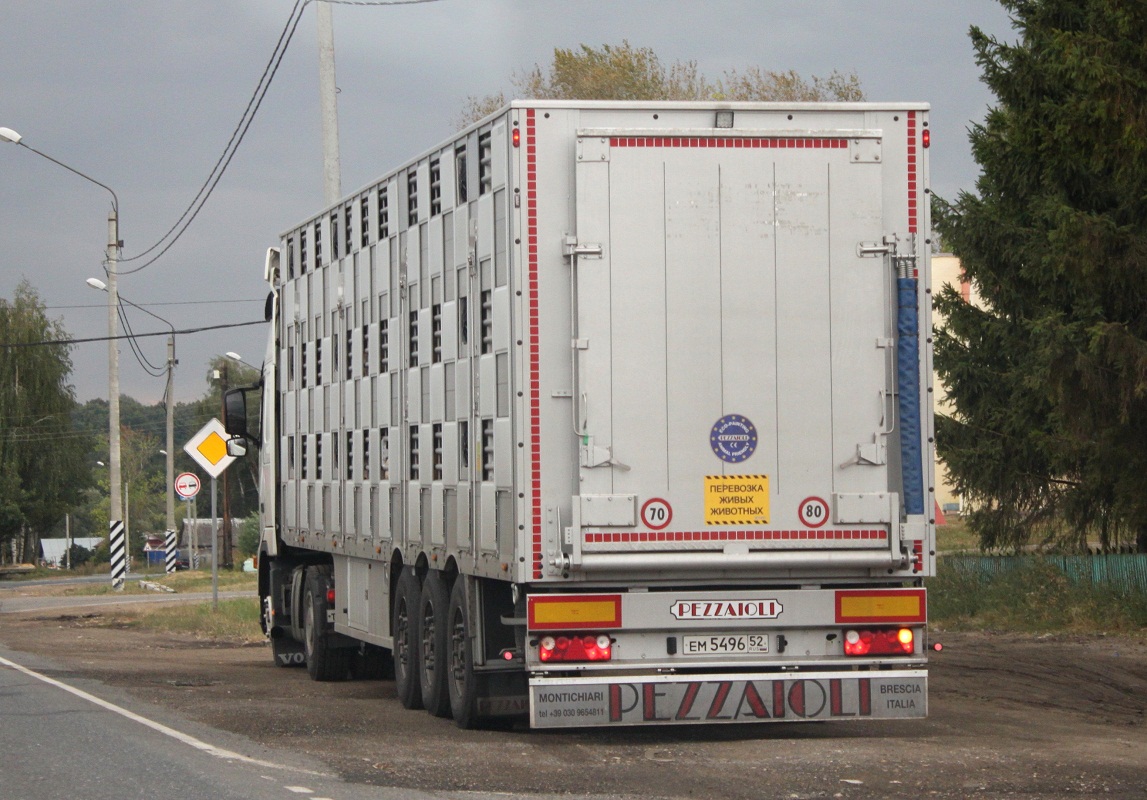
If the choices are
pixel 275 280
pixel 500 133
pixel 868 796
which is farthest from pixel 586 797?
pixel 275 280

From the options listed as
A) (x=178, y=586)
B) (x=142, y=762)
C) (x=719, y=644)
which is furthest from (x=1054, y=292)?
(x=178, y=586)

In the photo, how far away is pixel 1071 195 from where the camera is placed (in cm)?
1864

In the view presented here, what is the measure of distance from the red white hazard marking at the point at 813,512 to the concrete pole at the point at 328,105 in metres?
12.2

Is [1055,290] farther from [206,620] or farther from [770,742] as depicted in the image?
[206,620]

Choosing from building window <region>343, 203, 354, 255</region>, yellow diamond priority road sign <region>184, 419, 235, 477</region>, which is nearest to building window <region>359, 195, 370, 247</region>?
building window <region>343, 203, 354, 255</region>

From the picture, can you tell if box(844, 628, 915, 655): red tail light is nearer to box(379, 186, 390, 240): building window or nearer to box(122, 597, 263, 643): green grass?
box(379, 186, 390, 240): building window

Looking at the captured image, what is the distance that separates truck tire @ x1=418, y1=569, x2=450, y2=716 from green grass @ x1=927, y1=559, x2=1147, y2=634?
9874 mm

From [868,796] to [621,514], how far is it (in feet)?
7.70

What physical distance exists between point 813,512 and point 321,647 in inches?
278

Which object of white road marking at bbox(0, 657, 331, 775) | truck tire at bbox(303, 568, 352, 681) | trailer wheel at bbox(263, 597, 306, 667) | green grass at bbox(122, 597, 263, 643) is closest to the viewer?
white road marking at bbox(0, 657, 331, 775)

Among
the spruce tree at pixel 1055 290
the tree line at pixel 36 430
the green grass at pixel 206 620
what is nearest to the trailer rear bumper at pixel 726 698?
the spruce tree at pixel 1055 290

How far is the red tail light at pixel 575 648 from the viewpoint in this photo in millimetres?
10047

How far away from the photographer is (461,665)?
37.3 ft

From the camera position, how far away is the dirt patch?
8.84 metres
